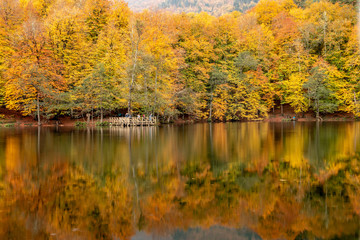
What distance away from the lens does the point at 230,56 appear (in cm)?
5756

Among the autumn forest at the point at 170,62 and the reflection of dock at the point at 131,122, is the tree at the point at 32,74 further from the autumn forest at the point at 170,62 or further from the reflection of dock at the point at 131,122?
the reflection of dock at the point at 131,122

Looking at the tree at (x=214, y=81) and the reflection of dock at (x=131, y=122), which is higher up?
the tree at (x=214, y=81)

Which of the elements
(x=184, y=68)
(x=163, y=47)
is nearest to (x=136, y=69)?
(x=163, y=47)

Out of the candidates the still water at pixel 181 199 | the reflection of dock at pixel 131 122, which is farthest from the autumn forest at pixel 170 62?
the still water at pixel 181 199

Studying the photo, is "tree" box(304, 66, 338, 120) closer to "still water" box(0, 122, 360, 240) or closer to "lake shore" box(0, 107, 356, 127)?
"lake shore" box(0, 107, 356, 127)

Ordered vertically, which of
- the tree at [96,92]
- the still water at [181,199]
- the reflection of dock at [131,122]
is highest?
the tree at [96,92]

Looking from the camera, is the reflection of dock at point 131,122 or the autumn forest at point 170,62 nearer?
the reflection of dock at point 131,122

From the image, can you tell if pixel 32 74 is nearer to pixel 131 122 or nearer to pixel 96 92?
pixel 96 92

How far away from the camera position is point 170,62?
151 feet

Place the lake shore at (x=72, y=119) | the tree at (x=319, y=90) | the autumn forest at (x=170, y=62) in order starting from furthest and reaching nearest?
the tree at (x=319, y=90)
the lake shore at (x=72, y=119)
the autumn forest at (x=170, y=62)

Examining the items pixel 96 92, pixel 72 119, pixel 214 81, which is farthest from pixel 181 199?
pixel 214 81

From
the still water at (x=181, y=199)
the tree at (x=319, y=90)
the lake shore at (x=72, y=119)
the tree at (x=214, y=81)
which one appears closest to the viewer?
the still water at (x=181, y=199)

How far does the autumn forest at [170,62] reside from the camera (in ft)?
136

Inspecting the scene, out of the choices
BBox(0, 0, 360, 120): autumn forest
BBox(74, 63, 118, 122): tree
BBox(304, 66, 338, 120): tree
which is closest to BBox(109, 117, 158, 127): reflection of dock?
BBox(0, 0, 360, 120): autumn forest
